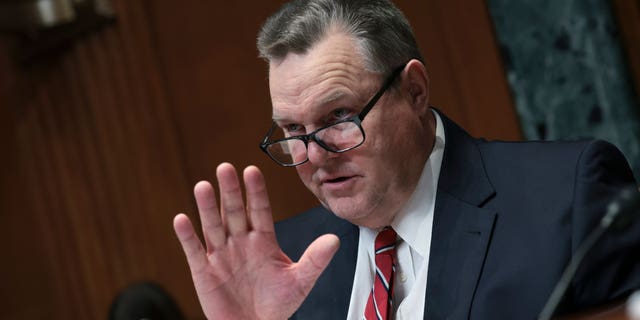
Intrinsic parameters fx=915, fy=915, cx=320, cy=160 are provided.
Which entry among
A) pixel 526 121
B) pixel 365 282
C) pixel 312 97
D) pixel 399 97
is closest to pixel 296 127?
pixel 312 97

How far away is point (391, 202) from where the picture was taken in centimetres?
218

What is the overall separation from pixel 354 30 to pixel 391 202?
16.5 inches

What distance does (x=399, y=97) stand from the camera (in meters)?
2.20

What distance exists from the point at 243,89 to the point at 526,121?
1170mm

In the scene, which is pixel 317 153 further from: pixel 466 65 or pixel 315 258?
pixel 466 65

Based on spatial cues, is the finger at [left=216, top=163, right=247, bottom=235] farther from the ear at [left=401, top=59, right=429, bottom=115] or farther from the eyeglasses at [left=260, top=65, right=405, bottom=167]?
the ear at [left=401, top=59, right=429, bottom=115]

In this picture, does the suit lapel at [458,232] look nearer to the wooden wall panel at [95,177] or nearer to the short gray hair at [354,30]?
the short gray hair at [354,30]

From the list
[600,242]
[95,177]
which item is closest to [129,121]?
[95,177]

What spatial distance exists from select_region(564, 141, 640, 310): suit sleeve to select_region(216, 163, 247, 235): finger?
72 centimetres

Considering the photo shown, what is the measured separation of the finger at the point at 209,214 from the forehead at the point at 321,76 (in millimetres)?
319

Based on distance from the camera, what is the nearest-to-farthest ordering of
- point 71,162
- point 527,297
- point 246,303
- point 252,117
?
point 527,297 < point 246,303 < point 252,117 < point 71,162

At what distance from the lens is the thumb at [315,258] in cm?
197

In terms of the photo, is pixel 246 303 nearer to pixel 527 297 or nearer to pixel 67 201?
pixel 527 297

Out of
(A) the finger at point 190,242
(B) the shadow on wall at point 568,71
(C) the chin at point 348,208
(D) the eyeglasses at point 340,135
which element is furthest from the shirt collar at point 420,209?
(B) the shadow on wall at point 568,71
